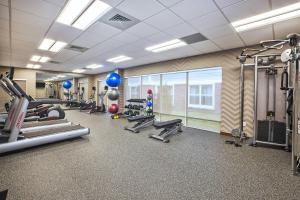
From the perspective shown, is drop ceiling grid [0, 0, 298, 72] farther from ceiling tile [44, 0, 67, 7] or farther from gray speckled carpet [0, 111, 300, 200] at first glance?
gray speckled carpet [0, 111, 300, 200]

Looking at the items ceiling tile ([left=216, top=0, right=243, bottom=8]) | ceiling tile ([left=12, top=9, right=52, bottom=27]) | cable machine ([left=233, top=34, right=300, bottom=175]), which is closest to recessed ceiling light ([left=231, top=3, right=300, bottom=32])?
cable machine ([left=233, top=34, right=300, bottom=175])

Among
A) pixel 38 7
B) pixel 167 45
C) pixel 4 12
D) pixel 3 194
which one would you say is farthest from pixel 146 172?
pixel 4 12

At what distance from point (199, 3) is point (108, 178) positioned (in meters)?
3.03

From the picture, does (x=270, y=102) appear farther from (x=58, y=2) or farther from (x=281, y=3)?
(x=58, y=2)

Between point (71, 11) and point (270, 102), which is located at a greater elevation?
point (71, 11)

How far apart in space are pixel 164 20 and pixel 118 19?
0.90 metres

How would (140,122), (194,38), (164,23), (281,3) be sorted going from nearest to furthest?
(281,3) < (164,23) < (194,38) < (140,122)

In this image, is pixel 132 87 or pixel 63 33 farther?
pixel 132 87

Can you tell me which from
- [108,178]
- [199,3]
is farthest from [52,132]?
[199,3]

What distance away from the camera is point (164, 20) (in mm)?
2836

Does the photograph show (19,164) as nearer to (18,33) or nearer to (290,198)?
(18,33)

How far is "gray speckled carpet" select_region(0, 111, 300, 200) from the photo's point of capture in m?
1.82

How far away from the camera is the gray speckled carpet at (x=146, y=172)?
1.82m

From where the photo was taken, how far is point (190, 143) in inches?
148
